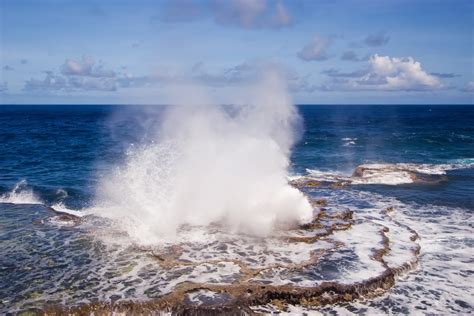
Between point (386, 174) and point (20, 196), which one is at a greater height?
point (386, 174)

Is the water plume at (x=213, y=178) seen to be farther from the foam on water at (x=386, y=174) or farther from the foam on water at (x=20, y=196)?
the foam on water at (x=386, y=174)

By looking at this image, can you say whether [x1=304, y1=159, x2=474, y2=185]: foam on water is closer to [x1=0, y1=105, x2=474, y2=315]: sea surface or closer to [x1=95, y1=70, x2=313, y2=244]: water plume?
[x1=0, y1=105, x2=474, y2=315]: sea surface

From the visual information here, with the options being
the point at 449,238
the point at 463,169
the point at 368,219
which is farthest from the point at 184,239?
the point at 463,169

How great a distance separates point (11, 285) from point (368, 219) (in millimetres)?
13388

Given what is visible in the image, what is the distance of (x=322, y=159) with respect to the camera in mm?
39312

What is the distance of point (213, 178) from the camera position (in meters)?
18.0

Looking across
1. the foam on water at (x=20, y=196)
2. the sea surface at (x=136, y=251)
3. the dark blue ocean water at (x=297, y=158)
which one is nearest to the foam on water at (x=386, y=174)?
the sea surface at (x=136, y=251)

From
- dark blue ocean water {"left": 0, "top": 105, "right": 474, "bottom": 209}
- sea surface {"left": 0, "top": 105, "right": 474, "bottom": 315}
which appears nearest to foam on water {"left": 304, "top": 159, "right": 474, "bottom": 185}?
sea surface {"left": 0, "top": 105, "right": 474, "bottom": 315}

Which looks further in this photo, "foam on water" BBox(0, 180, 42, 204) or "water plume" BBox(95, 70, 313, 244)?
"foam on water" BBox(0, 180, 42, 204)

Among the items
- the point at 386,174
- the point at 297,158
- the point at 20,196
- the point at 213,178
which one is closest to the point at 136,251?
the point at 213,178

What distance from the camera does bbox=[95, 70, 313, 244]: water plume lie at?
1622cm

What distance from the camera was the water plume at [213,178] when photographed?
16.2 meters

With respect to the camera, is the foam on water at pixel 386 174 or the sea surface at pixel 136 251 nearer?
the sea surface at pixel 136 251

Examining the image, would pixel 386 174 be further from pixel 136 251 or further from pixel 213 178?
pixel 136 251
